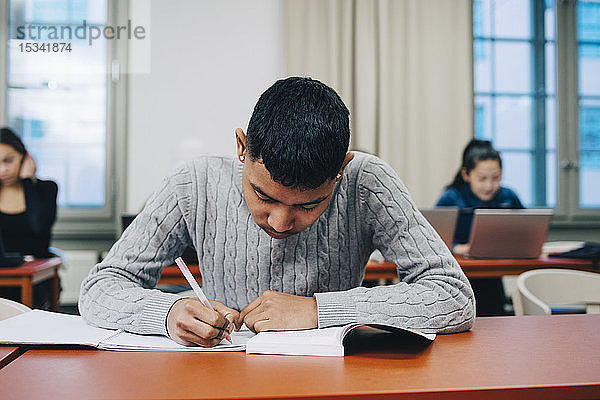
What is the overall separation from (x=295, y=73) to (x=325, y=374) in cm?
381

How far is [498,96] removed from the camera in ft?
15.7

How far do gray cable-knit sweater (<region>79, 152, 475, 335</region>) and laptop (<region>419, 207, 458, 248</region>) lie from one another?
136 cm

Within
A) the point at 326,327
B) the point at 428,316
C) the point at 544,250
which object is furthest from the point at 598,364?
the point at 544,250

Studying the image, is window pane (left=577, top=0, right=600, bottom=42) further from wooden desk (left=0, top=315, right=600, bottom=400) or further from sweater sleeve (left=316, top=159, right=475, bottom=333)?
wooden desk (left=0, top=315, right=600, bottom=400)

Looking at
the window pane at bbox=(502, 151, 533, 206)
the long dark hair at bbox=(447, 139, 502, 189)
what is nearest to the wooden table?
the long dark hair at bbox=(447, 139, 502, 189)

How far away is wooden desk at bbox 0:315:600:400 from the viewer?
723 millimetres

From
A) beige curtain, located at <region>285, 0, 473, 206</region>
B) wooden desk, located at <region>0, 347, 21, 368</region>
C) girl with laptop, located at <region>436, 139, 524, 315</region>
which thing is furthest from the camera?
beige curtain, located at <region>285, 0, 473, 206</region>

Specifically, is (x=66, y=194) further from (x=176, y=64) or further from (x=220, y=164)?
(x=220, y=164)

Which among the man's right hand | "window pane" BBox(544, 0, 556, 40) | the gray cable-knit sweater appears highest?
"window pane" BBox(544, 0, 556, 40)

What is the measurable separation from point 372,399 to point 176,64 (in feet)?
13.2

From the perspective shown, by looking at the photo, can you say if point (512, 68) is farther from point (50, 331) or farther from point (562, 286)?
point (50, 331)

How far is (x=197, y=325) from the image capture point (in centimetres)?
94

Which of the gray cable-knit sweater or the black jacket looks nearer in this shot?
the gray cable-knit sweater

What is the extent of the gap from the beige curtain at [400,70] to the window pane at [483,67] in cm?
17
